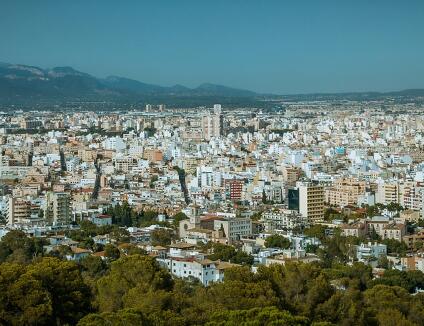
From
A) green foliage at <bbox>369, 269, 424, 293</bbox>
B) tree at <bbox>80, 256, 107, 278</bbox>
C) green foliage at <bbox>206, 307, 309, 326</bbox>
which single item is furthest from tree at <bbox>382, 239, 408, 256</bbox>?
green foliage at <bbox>206, 307, 309, 326</bbox>

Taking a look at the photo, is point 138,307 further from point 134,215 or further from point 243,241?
point 134,215

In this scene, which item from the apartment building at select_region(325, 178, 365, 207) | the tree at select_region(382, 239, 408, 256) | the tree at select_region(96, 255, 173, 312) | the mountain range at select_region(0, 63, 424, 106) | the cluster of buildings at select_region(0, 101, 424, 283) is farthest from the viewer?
the mountain range at select_region(0, 63, 424, 106)

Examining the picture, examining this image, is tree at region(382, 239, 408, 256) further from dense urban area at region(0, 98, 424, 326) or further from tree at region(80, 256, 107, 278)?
tree at region(80, 256, 107, 278)

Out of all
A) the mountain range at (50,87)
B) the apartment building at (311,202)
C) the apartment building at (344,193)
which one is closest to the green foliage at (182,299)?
the apartment building at (311,202)

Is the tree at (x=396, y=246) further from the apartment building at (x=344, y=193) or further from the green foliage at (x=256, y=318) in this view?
the green foliage at (x=256, y=318)

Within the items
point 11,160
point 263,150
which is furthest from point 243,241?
point 263,150
